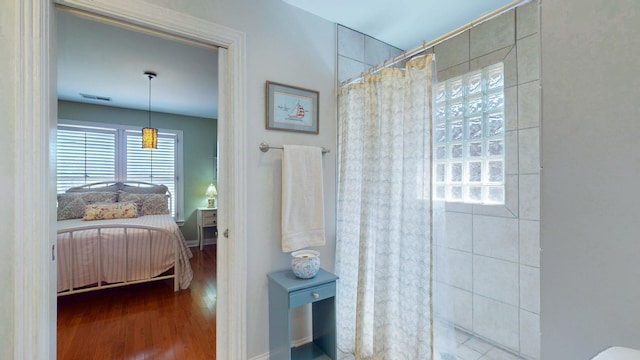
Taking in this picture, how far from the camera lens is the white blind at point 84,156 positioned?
3996 mm

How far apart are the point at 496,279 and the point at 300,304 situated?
1.42m

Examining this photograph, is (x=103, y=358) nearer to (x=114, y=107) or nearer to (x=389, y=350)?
(x=389, y=350)

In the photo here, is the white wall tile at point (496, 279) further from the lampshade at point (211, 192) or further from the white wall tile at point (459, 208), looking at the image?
the lampshade at point (211, 192)

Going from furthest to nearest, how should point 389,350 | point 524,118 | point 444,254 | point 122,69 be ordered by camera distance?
point 122,69, point 524,118, point 389,350, point 444,254

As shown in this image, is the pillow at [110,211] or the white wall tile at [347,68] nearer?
the white wall tile at [347,68]

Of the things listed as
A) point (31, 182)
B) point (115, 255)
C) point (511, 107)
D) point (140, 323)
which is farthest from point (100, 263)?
point (511, 107)

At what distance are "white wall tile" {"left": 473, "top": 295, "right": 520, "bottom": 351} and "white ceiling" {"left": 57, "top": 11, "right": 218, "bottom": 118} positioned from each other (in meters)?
2.57

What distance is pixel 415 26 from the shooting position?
2090 millimetres

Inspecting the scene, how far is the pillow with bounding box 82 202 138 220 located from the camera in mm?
3537

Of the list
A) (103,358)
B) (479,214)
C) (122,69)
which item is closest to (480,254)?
(479,214)

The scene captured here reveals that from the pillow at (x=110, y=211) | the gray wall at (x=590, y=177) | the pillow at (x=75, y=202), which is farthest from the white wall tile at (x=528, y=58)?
the pillow at (x=75, y=202)

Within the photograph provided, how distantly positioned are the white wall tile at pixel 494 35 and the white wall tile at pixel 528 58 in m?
0.09

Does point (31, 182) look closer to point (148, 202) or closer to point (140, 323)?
point (140, 323)

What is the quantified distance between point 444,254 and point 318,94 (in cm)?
132
